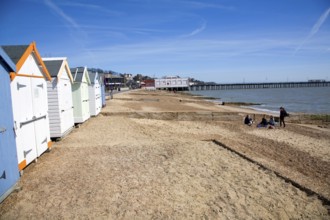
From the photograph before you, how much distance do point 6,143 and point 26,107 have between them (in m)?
1.77

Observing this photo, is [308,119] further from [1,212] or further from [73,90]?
[1,212]

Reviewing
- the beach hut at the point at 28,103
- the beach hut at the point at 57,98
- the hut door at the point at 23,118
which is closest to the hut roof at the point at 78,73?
the beach hut at the point at 57,98

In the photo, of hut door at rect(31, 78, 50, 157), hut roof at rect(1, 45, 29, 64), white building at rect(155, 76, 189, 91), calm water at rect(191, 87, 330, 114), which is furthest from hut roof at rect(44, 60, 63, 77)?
white building at rect(155, 76, 189, 91)

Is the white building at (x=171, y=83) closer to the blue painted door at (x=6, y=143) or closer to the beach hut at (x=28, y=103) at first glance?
the beach hut at (x=28, y=103)

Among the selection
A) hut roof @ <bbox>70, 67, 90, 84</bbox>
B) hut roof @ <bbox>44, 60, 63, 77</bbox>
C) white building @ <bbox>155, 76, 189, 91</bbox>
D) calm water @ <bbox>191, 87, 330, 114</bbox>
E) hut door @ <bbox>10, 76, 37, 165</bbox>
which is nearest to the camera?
hut door @ <bbox>10, 76, 37, 165</bbox>

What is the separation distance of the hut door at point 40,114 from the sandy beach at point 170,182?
0.51 metres

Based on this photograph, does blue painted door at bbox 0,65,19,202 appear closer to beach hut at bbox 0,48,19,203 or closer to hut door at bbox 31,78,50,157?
beach hut at bbox 0,48,19,203

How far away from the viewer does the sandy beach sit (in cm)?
486

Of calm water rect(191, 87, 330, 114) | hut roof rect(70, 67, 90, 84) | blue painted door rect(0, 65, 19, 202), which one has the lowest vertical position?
calm water rect(191, 87, 330, 114)

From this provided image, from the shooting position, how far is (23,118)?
20.9ft

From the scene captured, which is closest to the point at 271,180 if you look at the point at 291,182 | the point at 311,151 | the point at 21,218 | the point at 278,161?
the point at 291,182

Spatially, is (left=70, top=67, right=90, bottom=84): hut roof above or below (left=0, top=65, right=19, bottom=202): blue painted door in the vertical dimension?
above

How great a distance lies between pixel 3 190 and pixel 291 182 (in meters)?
6.56

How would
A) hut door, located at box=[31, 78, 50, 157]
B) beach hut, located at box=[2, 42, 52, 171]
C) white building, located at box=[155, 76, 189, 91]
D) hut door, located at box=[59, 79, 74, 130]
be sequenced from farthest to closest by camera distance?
white building, located at box=[155, 76, 189, 91] → hut door, located at box=[59, 79, 74, 130] → hut door, located at box=[31, 78, 50, 157] → beach hut, located at box=[2, 42, 52, 171]
